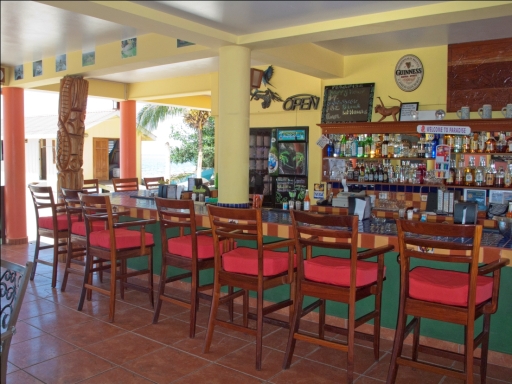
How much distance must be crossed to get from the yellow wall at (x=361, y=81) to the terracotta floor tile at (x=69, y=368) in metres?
4.58

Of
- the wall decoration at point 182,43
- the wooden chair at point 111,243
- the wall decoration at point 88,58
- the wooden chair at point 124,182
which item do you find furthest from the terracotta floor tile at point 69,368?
the wooden chair at point 124,182

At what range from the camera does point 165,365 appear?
3453mm

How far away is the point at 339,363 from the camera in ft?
11.7

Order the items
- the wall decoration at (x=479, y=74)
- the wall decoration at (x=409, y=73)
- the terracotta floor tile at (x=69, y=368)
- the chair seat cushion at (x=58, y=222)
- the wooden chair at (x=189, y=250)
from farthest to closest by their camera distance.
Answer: the wall decoration at (x=409, y=73)
the wall decoration at (x=479, y=74)
the chair seat cushion at (x=58, y=222)
the wooden chair at (x=189, y=250)
the terracotta floor tile at (x=69, y=368)

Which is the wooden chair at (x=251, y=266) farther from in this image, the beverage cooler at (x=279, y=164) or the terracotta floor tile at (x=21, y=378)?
the beverage cooler at (x=279, y=164)

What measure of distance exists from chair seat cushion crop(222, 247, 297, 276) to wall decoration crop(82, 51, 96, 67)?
3.91 meters

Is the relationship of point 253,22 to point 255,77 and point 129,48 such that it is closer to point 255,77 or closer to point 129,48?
point 255,77

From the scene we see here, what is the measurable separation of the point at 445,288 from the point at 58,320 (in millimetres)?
3323

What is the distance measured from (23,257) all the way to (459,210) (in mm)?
5822

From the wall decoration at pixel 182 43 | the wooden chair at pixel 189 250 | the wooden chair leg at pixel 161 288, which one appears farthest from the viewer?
the wall decoration at pixel 182 43

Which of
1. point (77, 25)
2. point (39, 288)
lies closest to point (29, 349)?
point (39, 288)

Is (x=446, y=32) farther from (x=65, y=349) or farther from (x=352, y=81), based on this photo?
(x=65, y=349)

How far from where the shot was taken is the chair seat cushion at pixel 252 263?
11.2ft

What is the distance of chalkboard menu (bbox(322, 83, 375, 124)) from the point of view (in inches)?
266
